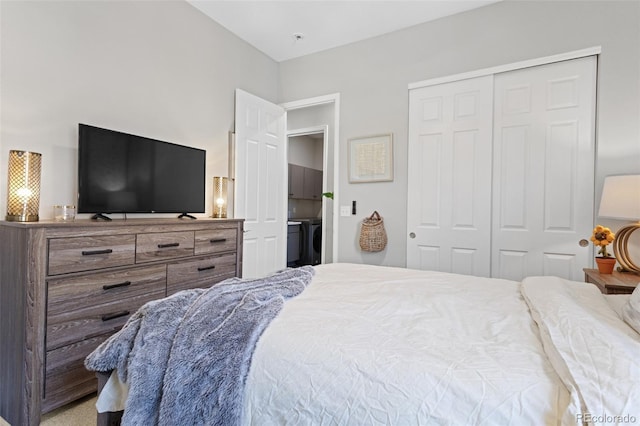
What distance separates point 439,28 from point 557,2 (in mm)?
899

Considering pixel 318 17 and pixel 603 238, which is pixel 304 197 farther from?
pixel 603 238

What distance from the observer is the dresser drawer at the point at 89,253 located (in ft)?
5.47

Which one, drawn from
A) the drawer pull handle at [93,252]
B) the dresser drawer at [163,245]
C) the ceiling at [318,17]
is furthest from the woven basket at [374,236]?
the drawer pull handle at [93,252]

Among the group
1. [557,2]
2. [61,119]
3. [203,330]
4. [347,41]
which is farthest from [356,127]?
[203,330]

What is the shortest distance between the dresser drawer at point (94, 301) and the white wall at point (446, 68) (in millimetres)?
2036

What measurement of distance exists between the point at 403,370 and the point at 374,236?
2462mm

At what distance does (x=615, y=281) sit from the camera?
1.87 metres

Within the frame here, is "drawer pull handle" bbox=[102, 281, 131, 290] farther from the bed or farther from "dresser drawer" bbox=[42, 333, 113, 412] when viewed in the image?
the bed

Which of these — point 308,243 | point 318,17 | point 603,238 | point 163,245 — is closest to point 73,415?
point 163,245

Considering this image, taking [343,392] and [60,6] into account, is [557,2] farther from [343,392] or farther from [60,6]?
[60,6]

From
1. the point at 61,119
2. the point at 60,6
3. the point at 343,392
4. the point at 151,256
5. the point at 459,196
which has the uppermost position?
the point at 60,6

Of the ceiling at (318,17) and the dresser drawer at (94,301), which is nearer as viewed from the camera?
the dresser drawer at (94,301)

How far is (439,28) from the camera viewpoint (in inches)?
121

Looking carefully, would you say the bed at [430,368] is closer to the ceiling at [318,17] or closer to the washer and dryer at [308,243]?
the ceiling at [318,17]
